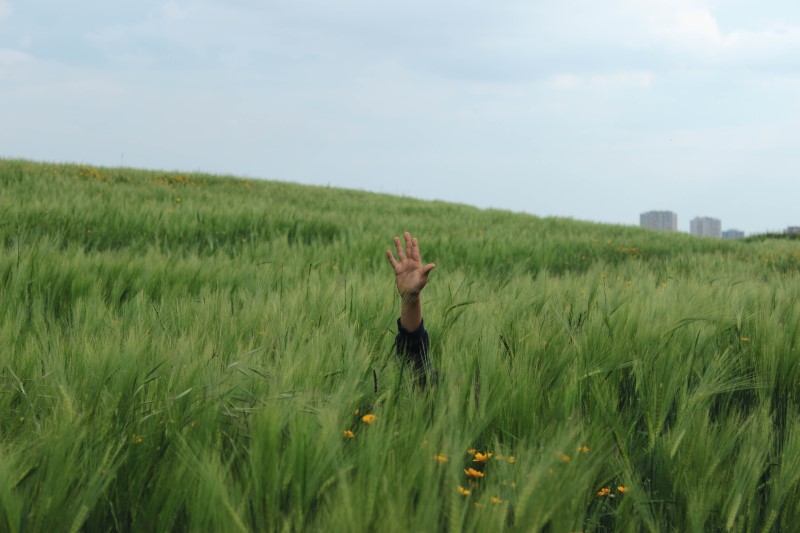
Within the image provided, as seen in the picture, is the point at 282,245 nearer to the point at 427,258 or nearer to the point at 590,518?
the point at 427,258

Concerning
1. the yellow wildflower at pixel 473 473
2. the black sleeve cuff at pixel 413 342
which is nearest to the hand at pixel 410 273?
the black sleeve cuff at pixel 413 342

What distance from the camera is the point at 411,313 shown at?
2002 millimetres

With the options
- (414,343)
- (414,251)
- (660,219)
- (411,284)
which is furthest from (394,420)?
(660,219)

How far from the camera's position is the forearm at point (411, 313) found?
200 centimetres

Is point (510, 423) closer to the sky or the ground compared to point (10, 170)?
closer to the ground

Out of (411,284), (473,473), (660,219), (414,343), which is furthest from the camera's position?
(660,219)

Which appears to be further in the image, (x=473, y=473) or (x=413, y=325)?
(x=413, y=325)

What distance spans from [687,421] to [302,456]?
85cm

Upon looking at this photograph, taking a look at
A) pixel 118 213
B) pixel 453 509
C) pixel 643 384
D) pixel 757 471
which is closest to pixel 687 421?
pixel 757 471

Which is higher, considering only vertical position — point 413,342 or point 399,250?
point 399,250

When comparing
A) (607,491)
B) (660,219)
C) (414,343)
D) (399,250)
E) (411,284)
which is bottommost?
Answer: (607,491)

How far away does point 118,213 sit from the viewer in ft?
20.7

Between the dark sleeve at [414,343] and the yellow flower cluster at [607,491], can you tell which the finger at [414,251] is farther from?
the yellow flower cluster at [607,491]

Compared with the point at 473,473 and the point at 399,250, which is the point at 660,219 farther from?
the point at 473,473
